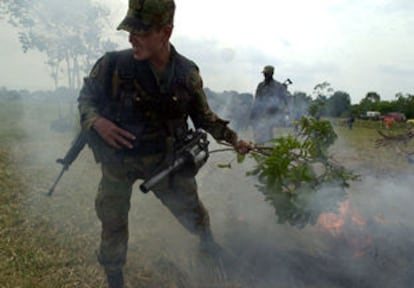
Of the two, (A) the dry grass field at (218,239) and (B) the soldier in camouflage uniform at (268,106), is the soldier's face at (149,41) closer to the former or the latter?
(A) the dry grass field at (218,239)

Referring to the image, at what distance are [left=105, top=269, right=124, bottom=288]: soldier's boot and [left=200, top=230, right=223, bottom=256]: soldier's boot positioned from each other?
0.86 meters

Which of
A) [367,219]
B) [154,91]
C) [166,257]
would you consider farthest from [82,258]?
[367,219]

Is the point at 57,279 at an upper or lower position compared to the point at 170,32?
lower

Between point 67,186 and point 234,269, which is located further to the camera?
point 67,186

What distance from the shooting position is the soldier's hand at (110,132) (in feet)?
8.35

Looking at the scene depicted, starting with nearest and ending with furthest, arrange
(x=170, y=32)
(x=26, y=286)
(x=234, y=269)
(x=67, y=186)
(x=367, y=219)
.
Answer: (x=170, y=32) < (x=26, y=286) < (x=234, y=269) < (x=367, y=219) < (x=67, y=186)

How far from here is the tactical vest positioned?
106 inches

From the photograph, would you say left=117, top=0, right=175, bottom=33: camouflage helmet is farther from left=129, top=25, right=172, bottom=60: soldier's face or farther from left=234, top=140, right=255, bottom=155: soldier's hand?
left=234, top=140, right=255, bottom=155: soldier's hand

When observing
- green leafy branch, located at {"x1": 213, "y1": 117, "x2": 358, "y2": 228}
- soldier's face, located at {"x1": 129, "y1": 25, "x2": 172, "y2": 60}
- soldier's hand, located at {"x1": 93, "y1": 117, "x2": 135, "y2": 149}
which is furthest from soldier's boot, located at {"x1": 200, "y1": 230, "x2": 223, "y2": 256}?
soldier's face, located at {"x1": 129, "y1": 25, "x2": 172, "y2": 60}

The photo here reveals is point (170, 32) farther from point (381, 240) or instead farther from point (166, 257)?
point (381, 240)

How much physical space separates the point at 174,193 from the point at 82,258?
1343 mm

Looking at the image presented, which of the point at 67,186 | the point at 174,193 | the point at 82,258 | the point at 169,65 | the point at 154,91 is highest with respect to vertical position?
the point at 169,65

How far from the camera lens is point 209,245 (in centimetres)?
348

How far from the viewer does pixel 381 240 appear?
381 cm
